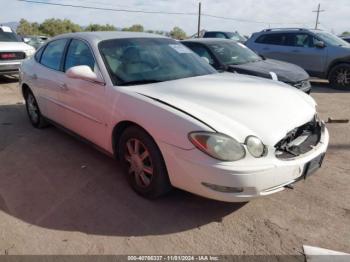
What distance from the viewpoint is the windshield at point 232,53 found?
7.00 meters

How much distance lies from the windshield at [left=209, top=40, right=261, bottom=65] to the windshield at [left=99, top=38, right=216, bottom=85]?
2856 millimetres

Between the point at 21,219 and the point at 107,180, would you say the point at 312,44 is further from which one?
the point at 21,219

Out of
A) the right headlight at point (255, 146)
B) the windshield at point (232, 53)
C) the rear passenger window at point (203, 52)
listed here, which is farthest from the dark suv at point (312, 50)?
the right headlight at point (255, 146)

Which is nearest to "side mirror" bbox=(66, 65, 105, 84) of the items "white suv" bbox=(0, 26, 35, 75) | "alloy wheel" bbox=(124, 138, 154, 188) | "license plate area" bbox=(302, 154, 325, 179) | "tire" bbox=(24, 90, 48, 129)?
"alloy wheel" bbox=(124, 138, 154, 188)

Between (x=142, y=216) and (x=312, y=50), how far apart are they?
837 centimetres

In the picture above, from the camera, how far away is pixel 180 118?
278cm

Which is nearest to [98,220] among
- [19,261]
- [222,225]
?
[19,261]

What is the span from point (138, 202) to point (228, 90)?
4.66ft

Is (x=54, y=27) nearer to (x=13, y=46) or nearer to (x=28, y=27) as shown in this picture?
(x=28, y=27)

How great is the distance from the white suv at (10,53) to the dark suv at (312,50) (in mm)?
7224

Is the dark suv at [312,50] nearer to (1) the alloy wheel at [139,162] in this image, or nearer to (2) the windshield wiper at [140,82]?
(2) the windshield wiper at [140,82]

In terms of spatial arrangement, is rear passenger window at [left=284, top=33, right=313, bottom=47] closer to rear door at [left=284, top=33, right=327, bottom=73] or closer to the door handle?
rear door at [left=284, top=33, right=327, bottom=73]

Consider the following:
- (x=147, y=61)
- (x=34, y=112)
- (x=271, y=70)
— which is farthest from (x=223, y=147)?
(x=271, y=70)

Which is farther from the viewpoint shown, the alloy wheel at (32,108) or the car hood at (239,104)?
the alloy wheel at (32,108)
